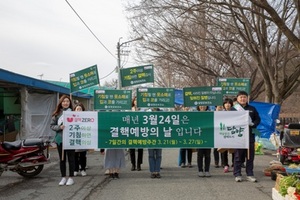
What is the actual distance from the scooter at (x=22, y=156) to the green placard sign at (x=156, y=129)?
5.01ft

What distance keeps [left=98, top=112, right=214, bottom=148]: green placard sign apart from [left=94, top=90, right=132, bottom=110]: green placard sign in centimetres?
279

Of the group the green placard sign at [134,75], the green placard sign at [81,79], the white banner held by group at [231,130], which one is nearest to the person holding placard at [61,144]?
the white banner held by group at [231,130]

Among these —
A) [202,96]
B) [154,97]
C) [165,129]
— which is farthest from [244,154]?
[154,97]

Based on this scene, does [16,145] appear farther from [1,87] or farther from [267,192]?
[1,87]

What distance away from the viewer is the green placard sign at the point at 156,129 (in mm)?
9125

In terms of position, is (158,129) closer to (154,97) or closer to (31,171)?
(154,97)

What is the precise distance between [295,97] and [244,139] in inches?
1824

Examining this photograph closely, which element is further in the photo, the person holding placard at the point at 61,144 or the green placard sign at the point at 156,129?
the green placard sign at the point at 156,129

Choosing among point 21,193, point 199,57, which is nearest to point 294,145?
point 21,193

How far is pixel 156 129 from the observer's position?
916cm

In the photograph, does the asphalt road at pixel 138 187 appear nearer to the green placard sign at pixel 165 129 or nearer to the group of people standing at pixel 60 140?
the group of people standing at pixel 60 140

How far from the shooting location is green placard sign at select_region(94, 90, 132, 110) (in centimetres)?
1202

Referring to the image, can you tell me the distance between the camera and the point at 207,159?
30.2ft

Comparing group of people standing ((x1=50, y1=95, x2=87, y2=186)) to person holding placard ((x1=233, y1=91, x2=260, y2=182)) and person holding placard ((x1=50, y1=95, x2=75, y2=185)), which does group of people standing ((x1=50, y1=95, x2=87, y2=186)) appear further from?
person holding placard ((x1=233, y1=91, x2=260, y2=182))
